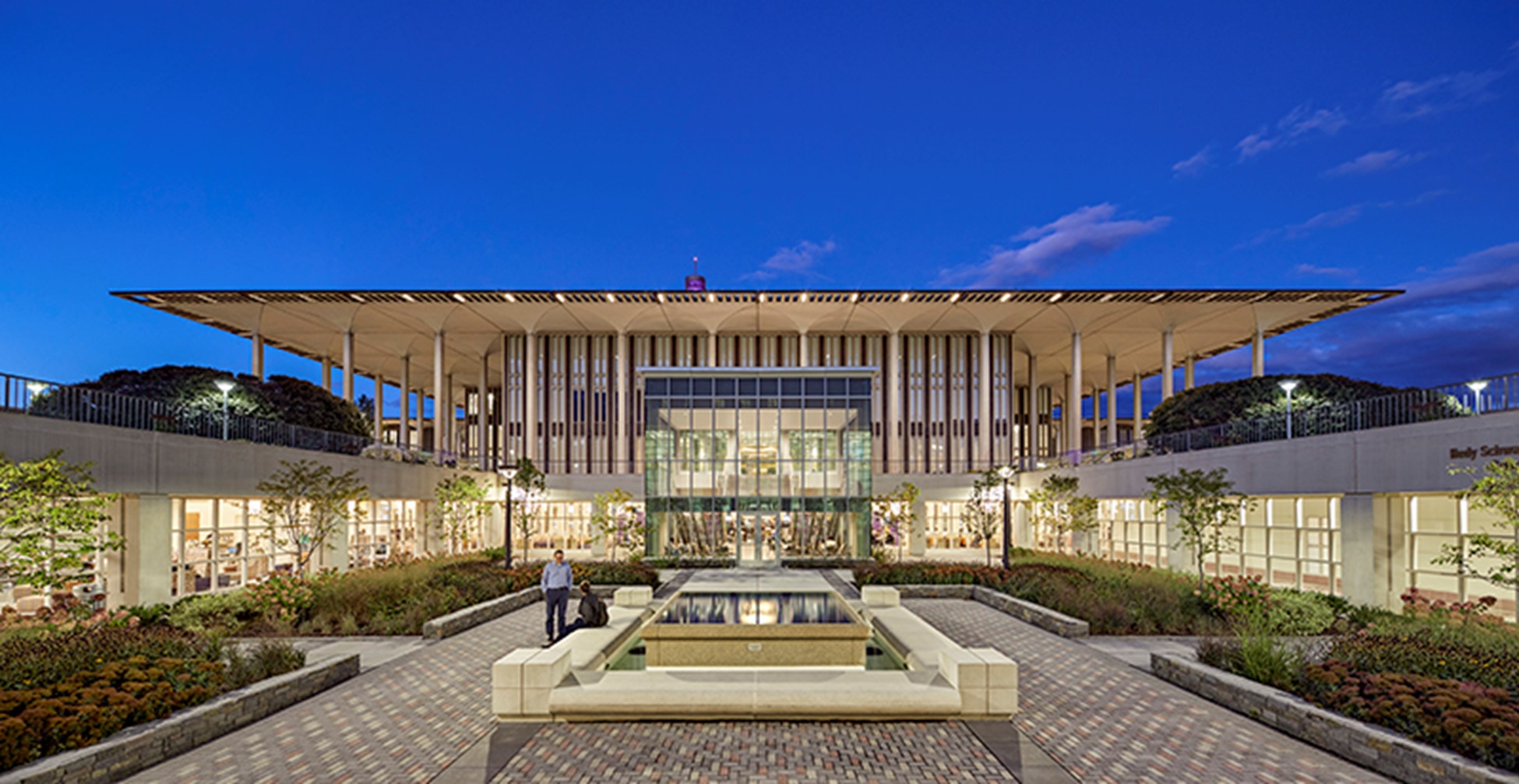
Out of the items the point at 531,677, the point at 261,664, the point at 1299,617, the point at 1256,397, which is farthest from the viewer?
the point at 1256,397

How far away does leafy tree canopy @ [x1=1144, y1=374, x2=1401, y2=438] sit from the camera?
33719 mm

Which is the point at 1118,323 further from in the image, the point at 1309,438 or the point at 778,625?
the point at 778,625

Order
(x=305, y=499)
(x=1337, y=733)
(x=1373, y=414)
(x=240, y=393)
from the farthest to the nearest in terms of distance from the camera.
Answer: (x=240, y=393) < (x=305, y=499) < (x=1373, y=414) < (x=1337, y=733)

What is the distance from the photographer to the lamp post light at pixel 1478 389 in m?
16.2

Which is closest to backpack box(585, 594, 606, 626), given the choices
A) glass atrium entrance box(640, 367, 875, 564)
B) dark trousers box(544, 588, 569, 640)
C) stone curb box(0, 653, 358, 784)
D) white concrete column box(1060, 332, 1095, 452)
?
dark trousers box(544, 588, 569, 640)

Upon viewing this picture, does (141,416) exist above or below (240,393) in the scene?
below

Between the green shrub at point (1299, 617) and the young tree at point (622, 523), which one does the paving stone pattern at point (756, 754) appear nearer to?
the green shrub at point (1299, 617)

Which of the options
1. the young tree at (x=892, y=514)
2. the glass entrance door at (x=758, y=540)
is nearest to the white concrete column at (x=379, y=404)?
the glass entrance door at (x=758, y=540)

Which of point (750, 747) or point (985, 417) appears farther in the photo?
point (985, 417)

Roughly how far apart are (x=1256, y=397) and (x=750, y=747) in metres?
32.2

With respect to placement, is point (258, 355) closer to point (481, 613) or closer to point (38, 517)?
point (481, 613)

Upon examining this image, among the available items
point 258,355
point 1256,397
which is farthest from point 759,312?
point 258,355

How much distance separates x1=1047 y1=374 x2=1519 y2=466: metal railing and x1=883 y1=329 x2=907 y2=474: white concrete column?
22650mm

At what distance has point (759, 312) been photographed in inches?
1831
